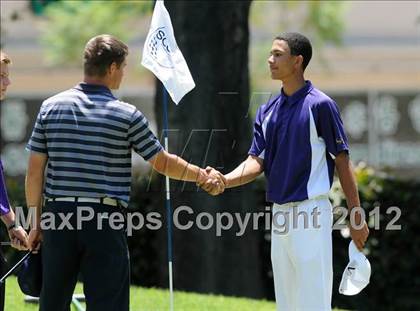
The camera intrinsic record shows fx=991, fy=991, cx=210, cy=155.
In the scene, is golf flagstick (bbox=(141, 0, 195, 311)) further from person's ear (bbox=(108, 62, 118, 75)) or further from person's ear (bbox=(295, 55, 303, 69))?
person's ear (bbox=(108, 62, 118, 75))

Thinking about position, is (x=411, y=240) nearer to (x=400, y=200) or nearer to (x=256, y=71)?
(x=400, y=200)

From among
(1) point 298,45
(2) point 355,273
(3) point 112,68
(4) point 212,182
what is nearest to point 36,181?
(3) point 112,68

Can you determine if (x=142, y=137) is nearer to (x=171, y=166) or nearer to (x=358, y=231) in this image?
(x=171, y=166)

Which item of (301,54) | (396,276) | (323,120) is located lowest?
(396,276)

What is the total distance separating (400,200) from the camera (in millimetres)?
12258

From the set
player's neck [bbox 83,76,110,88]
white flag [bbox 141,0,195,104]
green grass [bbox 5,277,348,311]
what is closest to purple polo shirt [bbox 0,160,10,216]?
player's neck [bbox 83,76,110,88]

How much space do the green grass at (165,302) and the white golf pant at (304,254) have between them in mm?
2718

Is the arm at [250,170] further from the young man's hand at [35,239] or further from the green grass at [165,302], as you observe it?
the green grass at [165,302]

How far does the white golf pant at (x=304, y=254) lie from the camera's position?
6406mm

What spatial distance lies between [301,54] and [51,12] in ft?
47.8

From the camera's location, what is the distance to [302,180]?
6441mm

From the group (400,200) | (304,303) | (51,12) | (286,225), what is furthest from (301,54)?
(51,12)

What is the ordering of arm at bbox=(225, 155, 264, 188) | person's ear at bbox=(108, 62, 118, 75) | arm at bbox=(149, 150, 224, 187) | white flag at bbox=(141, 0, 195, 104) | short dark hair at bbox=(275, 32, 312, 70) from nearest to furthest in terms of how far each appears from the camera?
person's ear at bbox=(108, 62, 118, 75)
arm at bbox=(149, 150, 224, 187)
short dark hair at bbox=(275, 32, 312, 70)
arm at bbox=(225, 155, 264, 188)
white flag at bbox=(141, 0, 195, 104)

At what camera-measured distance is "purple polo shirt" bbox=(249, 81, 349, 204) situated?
6445 mm
